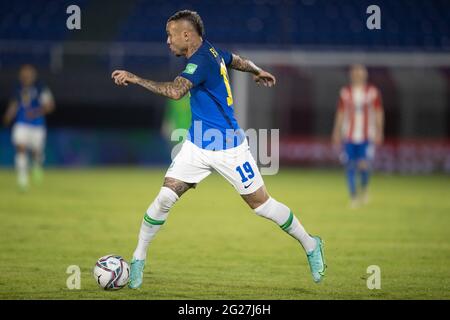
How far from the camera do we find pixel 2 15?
25.0 meters

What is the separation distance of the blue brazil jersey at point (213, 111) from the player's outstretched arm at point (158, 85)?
392 millimetres

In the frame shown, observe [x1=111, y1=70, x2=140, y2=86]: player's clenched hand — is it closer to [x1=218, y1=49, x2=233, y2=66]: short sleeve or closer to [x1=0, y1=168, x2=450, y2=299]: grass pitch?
[x1=218, y1=49, x2=233, y2=66]: short sleeve

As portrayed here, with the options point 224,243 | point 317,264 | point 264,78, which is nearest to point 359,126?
point 224,243

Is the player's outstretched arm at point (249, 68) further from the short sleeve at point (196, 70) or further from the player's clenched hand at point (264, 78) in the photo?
the short sleeve at point (196, 70)

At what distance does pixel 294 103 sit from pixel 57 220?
1202 cm

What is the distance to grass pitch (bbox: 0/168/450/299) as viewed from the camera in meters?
7.12

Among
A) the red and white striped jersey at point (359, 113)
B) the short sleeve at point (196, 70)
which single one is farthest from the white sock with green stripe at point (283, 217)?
the red and white striped jersey at point (359, 113)

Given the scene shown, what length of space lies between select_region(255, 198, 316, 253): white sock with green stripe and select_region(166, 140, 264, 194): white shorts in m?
0.20

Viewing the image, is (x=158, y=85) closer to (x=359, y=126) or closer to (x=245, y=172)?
(x=245, y=172)

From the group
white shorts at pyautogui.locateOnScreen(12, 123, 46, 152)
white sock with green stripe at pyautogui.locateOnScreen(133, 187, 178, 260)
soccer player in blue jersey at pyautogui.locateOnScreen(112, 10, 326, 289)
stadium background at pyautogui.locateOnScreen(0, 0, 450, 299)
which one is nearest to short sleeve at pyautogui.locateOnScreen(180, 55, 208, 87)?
soccer player in blue jersey at pyautogui.locateOnScreen(112, 10, 326, 289)

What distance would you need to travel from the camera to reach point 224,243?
9.96 m

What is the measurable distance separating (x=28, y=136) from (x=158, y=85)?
38.2 ft

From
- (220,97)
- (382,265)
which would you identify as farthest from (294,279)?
(220,97)
